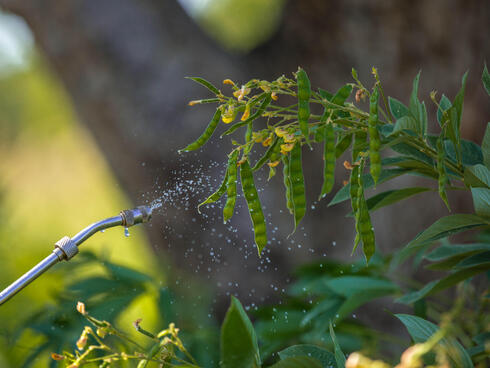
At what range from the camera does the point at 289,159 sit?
1.53 feet

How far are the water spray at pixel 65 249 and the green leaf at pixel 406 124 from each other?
28cm

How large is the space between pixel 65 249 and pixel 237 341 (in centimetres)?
23

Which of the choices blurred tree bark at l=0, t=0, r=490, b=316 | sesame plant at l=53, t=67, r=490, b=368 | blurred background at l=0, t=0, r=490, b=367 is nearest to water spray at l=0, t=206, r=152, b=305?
sesame plant at l=53, t=67, r=490, b=368

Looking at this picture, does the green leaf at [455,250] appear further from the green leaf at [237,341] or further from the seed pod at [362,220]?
the green leaf at [237,341]

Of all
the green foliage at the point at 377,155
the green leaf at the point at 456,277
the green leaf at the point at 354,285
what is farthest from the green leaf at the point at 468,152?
the green leaf at the point at 354,285

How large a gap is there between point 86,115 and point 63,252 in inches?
39.7

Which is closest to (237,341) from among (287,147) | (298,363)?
(298,363)

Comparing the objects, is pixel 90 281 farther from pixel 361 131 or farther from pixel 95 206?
pixel 95 206

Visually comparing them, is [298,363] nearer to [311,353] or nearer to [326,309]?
[311,353]

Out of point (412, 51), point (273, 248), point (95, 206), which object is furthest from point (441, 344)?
point (95, 206)

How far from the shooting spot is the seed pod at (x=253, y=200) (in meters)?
0.46

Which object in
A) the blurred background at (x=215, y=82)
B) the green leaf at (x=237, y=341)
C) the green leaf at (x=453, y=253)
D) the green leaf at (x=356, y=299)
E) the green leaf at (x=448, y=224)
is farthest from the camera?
the blurred background at (x=215, y=82)

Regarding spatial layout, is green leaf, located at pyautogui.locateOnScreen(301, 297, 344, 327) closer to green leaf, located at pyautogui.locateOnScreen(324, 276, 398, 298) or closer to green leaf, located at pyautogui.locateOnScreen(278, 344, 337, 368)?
green leaf, located at pyautogui.locateOnScreen(324, 276, 398, 298)

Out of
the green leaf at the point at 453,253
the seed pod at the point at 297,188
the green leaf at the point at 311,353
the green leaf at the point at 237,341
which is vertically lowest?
the green leaf at the point at 237,341
